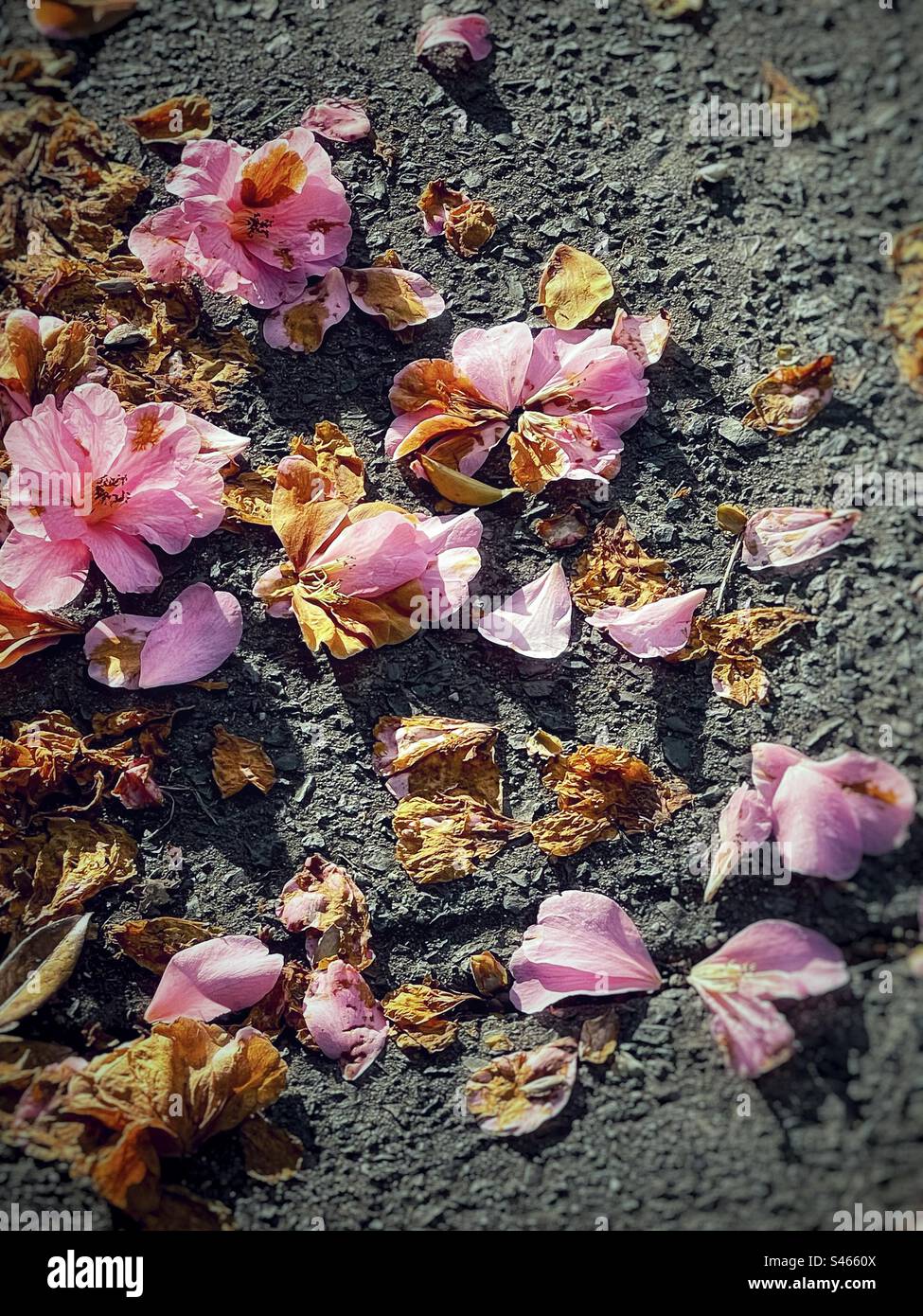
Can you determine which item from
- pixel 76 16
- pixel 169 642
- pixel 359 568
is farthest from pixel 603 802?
pixel 76 16

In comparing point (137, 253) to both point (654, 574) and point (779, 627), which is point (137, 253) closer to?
point (654, 574)

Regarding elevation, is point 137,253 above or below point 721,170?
below

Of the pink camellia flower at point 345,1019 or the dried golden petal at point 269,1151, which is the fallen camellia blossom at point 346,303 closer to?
the pink camellia flower at point 345,1019

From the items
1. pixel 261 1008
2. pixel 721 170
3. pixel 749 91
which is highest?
pixel 749 91

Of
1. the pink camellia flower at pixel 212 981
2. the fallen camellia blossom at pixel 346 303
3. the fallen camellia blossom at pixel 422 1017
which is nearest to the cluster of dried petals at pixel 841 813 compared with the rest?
the fallen camellia blossom at pixel 422 1017

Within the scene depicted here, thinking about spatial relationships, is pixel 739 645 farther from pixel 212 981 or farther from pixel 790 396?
pixel 212 981
